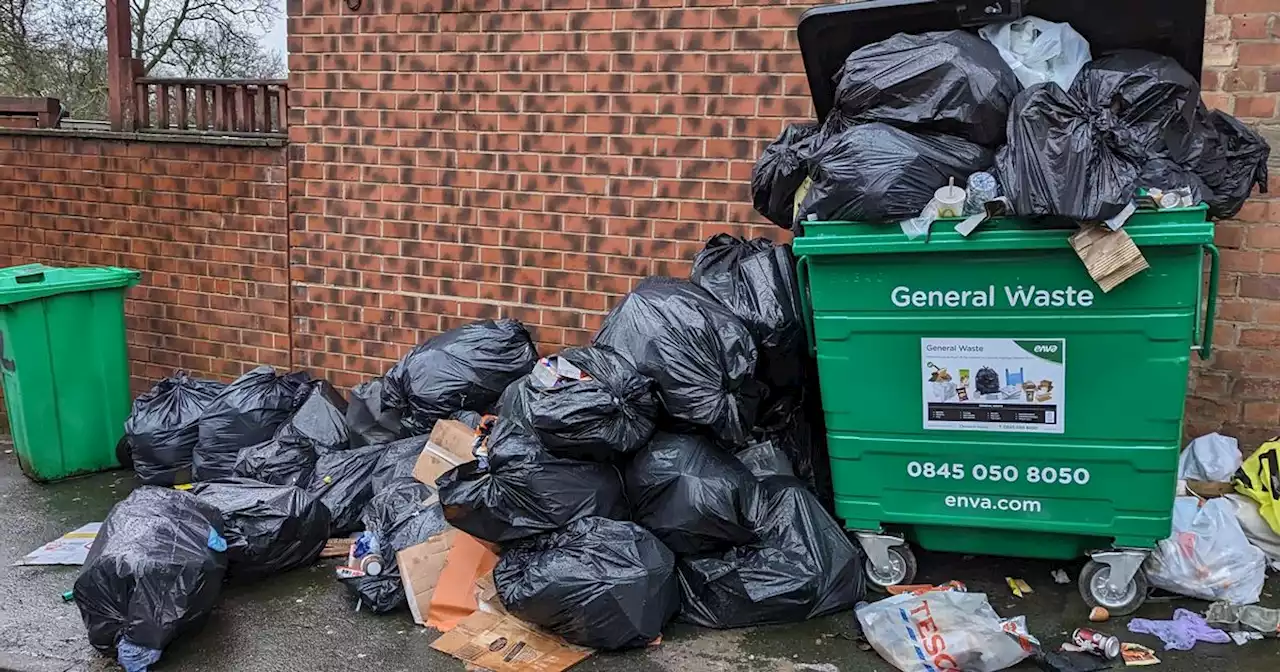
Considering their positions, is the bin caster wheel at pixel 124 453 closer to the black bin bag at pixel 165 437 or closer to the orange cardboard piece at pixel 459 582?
the black bin bag at pixel 165 437

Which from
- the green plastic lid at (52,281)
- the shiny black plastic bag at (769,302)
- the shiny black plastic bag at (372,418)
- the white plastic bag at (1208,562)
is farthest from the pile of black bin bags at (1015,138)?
the green plastic lid at (52,281)

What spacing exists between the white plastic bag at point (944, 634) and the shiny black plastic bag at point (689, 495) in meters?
0.47

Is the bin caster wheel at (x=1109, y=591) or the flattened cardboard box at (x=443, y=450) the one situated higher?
the flattened cardboard box at (x=443, y=450)

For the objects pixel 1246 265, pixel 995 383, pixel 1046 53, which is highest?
pixel 1046 53

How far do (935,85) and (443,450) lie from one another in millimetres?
2249

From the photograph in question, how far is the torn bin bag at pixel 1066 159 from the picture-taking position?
2.76 m

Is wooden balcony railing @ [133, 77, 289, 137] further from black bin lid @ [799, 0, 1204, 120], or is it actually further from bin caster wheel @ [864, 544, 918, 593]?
bin caster wheel @ [864, 544, 918, 593]

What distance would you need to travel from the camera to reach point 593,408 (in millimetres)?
3105

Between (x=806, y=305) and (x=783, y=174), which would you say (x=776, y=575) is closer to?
(x=806, y=305)

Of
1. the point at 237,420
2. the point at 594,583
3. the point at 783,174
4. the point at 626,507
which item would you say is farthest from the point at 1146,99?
the point at 237,420

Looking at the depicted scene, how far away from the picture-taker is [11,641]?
128 inches

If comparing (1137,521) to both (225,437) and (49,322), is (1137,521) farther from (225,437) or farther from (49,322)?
(49,322)

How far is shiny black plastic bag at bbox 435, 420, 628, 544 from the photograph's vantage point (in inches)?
123

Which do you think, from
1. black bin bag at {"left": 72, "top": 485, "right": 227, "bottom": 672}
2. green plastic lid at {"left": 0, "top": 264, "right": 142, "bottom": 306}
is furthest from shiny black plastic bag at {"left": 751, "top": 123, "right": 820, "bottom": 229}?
green plastic lid at {"left": 0, "top": 264, "right": 142, "bottom": 306}
